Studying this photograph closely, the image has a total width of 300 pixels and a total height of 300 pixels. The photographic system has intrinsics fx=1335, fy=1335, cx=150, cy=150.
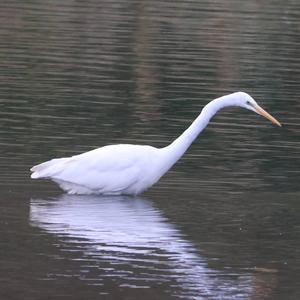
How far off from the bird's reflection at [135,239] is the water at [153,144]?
20 mm

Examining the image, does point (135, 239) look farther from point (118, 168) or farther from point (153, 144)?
point (153, 144)

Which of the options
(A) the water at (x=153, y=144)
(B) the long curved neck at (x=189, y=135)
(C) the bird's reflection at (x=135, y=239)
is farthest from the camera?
(B) the long curved neck at (x=189, y=135)

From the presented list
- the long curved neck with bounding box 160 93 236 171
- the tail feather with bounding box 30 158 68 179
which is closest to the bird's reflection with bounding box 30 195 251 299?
the tail feather with bounding box 30 158 68 179

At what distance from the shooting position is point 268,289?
1074cm

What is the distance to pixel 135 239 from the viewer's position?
1232 centimetres

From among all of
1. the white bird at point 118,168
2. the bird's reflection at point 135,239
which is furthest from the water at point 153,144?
the white bird at point 118,168

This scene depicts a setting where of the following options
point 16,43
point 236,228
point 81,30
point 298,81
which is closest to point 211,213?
point 236,228

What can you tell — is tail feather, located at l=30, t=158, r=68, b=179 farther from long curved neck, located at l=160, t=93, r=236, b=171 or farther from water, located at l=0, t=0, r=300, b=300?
long curved neck, located at l=160, t=93, r=236, b=171

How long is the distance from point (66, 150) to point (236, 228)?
386 cm

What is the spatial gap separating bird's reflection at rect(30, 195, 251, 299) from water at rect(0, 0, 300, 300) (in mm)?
20

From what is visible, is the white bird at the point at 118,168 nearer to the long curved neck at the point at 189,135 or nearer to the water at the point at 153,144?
the long curved neck at the point at 189,135

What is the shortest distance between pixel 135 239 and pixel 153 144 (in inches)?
195

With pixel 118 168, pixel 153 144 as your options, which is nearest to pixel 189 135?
pixel 118 168

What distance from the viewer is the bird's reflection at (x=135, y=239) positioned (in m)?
10.9
